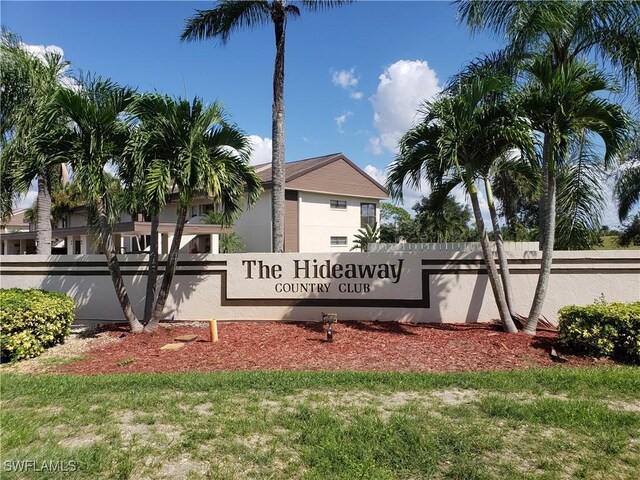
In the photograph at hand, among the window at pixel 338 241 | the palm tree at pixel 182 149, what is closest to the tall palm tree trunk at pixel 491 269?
the palm tree at pixel 182 149

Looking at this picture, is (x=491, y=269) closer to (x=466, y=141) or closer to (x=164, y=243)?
(x=466, y=141)

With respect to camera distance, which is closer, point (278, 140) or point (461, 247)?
point (461, 247)

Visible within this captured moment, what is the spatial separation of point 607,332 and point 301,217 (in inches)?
907

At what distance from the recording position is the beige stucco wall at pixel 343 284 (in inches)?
352

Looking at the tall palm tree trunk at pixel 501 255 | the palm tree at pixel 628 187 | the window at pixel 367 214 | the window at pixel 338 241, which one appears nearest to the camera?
the tall palm tree trunk at pixel 501 255

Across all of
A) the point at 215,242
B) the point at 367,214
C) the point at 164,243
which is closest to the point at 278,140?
the point at 215,242

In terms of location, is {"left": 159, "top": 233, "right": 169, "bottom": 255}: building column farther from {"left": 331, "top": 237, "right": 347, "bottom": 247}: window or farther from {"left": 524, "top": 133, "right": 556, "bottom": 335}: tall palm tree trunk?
{"left": 524, "top": 133, "right": 556, "bottom": 335}: tall palm tree trunk

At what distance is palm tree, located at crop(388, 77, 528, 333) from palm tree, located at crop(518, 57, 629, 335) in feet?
1.47

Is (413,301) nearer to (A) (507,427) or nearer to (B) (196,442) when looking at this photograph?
(A) (507,427)

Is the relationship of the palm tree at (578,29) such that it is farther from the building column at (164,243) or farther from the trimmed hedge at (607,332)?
the building column at (164,243)

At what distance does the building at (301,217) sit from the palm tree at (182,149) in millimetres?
16289

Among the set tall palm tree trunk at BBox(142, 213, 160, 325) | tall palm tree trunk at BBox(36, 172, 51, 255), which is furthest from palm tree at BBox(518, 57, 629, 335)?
tall palm tree trunk at BBox(36, 172, 51, 255)

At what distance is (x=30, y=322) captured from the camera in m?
7.60

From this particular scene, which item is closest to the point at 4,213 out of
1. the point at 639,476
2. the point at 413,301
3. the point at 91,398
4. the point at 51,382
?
the point at 51,382
